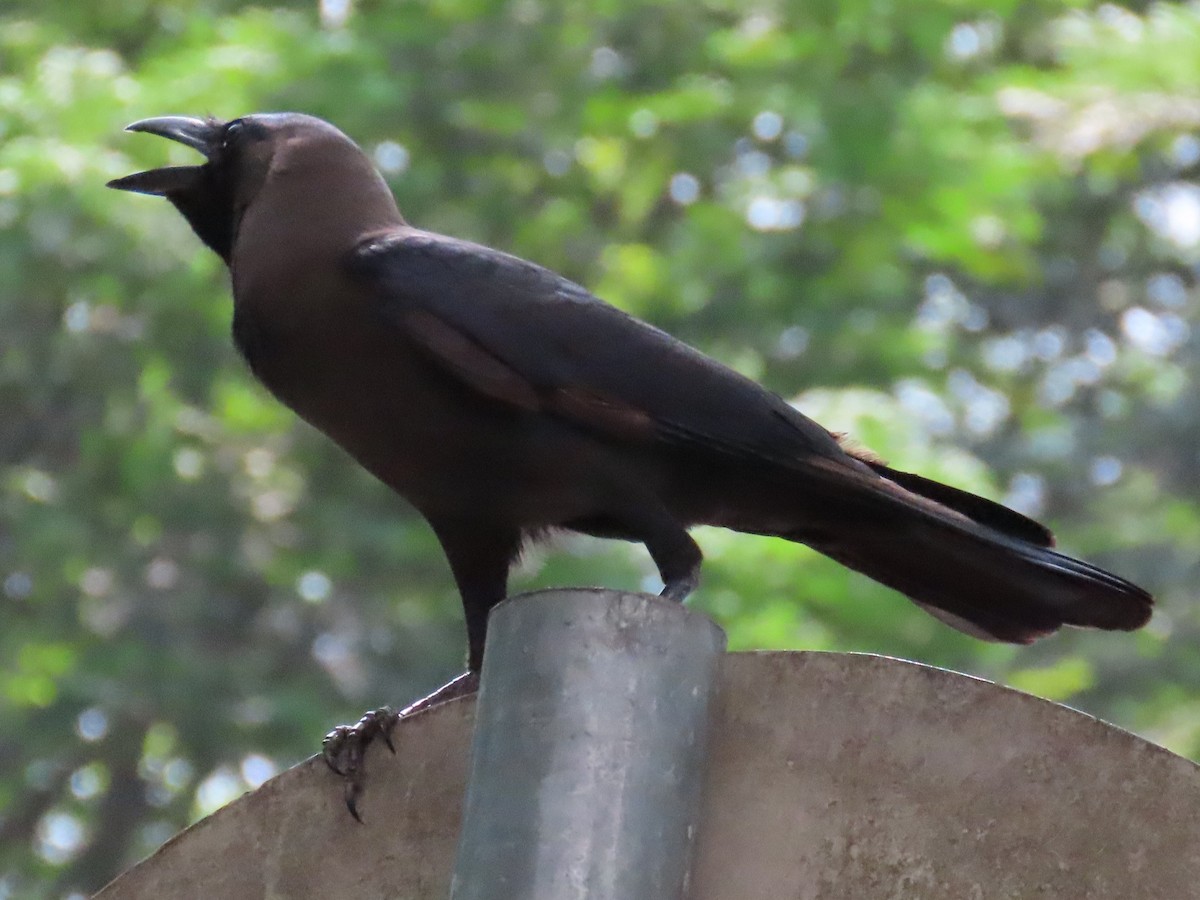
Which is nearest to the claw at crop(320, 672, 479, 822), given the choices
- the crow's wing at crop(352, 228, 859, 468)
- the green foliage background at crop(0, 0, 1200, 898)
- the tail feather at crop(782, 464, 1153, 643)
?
the crow's wing at crop(352, 228, 859, 468)

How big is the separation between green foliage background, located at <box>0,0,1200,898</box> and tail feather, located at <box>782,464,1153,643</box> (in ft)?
10.4

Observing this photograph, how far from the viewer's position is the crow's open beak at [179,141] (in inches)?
138

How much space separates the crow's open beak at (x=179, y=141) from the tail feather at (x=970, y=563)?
1403 mm

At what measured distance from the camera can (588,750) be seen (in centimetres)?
177

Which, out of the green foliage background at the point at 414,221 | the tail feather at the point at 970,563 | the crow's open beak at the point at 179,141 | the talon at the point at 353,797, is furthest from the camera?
the green foliage background at the point at 414,221

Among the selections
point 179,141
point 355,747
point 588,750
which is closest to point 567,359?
point 355,747

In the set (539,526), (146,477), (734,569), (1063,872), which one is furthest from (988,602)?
(146,477)

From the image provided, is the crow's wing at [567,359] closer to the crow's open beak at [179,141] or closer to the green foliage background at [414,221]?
the crow's open beak at [179,141]

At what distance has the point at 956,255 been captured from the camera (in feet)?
25.1

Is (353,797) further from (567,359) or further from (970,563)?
(970,563)

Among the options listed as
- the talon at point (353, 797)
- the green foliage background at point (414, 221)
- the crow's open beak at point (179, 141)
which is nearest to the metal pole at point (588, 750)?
the talon at point (353, 797)

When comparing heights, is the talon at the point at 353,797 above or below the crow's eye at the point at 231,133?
below

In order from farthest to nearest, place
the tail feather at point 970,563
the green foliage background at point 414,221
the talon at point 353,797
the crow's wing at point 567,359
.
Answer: the green foliage background at point 414,221 < the crow's wing at point 567,359 < the tail feather at point 970,563 < the talon at point 353,797

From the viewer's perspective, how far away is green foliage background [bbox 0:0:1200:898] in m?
6.87
